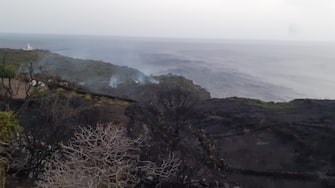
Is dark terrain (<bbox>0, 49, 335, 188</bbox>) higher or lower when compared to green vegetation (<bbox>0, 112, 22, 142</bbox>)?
lower

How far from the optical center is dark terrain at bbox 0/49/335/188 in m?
11.9

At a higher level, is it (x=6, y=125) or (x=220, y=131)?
(x=6, y=125)

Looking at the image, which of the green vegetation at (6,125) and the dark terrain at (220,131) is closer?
the green vegetation at (6,125)

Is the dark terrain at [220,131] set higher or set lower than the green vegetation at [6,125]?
lower

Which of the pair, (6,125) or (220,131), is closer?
(6,125)

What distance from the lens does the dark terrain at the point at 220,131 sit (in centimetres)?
1194

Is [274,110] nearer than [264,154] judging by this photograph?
No

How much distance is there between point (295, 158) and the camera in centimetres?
1692

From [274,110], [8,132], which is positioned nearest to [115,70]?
[274,110]

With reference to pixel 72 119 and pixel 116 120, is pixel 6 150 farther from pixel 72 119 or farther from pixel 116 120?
pixel 116 120

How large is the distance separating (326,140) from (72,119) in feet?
37.3

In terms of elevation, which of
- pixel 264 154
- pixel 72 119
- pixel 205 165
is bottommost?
pixel 264 154

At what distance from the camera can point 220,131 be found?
65.6ft

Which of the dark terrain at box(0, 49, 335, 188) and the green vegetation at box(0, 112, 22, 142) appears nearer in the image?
the green vegetation at box(0, 112, 22, 142)
